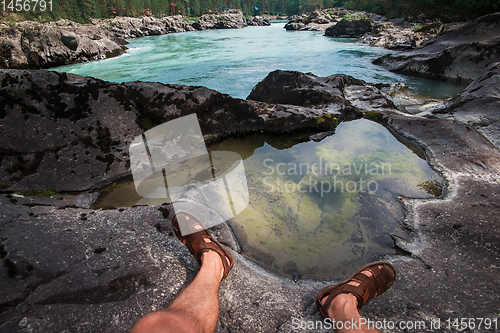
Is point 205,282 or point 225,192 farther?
point 225,192

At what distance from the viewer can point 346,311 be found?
1721 millimetres

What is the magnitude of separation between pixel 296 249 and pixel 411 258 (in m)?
1.25

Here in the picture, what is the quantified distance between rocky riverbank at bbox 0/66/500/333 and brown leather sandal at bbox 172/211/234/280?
0.25 feet

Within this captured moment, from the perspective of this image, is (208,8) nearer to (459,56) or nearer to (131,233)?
(459,56)

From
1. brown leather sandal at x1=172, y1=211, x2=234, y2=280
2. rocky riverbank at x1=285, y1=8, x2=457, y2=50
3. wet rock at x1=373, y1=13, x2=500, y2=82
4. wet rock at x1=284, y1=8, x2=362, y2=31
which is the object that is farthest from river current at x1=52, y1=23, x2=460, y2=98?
wet rock at x1=284, y1=8, x2=362, y2=31

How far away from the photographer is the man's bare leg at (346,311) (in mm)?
1601

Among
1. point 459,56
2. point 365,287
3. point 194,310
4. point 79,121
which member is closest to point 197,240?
point 194,310

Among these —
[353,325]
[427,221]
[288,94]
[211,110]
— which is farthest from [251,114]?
[353,325]

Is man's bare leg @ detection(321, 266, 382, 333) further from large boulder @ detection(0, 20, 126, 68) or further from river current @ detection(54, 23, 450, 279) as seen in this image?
large boulder @ detection(0, 20, 126, 68)

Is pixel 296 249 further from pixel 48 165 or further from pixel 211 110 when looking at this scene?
pixel 48 165

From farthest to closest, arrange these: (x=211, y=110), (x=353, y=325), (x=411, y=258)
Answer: (x=211, y=110) < (x=411, y=258) < (x=353, y=325)

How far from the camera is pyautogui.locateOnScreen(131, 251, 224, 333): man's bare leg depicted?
4.58 feet

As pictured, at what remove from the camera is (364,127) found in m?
5.34

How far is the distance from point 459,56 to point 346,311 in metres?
14.2
